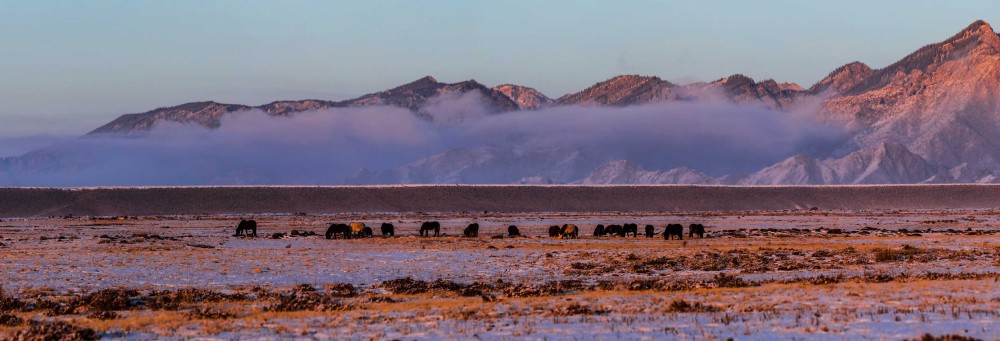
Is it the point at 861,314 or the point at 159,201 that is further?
the point at 159,201

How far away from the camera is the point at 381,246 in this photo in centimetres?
4597

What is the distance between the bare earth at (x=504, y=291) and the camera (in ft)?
63.5

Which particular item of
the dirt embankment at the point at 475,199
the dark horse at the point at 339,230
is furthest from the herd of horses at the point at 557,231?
the dirt embankment at the point at 475,199

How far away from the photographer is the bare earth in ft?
63.5

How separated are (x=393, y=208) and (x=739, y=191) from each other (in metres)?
48.4

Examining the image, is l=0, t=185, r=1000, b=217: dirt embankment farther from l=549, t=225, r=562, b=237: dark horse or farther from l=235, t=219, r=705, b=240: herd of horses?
l=549, t=225, r=562, b=237: dark horse

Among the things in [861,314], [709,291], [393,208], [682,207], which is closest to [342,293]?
[709,291]

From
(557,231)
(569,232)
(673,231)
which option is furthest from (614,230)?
(673,231)

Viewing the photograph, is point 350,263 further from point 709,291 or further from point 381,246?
point 709,291

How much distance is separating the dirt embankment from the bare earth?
3160 inches

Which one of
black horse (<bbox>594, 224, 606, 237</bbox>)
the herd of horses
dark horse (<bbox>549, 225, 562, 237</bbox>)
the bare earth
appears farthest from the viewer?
black horse (<bbox>594, 224, 606, 237</bbox>)

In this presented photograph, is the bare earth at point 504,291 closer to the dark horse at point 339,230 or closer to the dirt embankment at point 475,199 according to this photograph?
the dark horse at point 339,230

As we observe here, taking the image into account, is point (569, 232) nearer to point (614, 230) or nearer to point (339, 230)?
point (614, 230)

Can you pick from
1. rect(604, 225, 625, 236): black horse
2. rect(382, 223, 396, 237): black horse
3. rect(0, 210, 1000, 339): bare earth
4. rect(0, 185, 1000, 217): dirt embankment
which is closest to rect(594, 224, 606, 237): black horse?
rect(604, 225, 625, 236): black horse
